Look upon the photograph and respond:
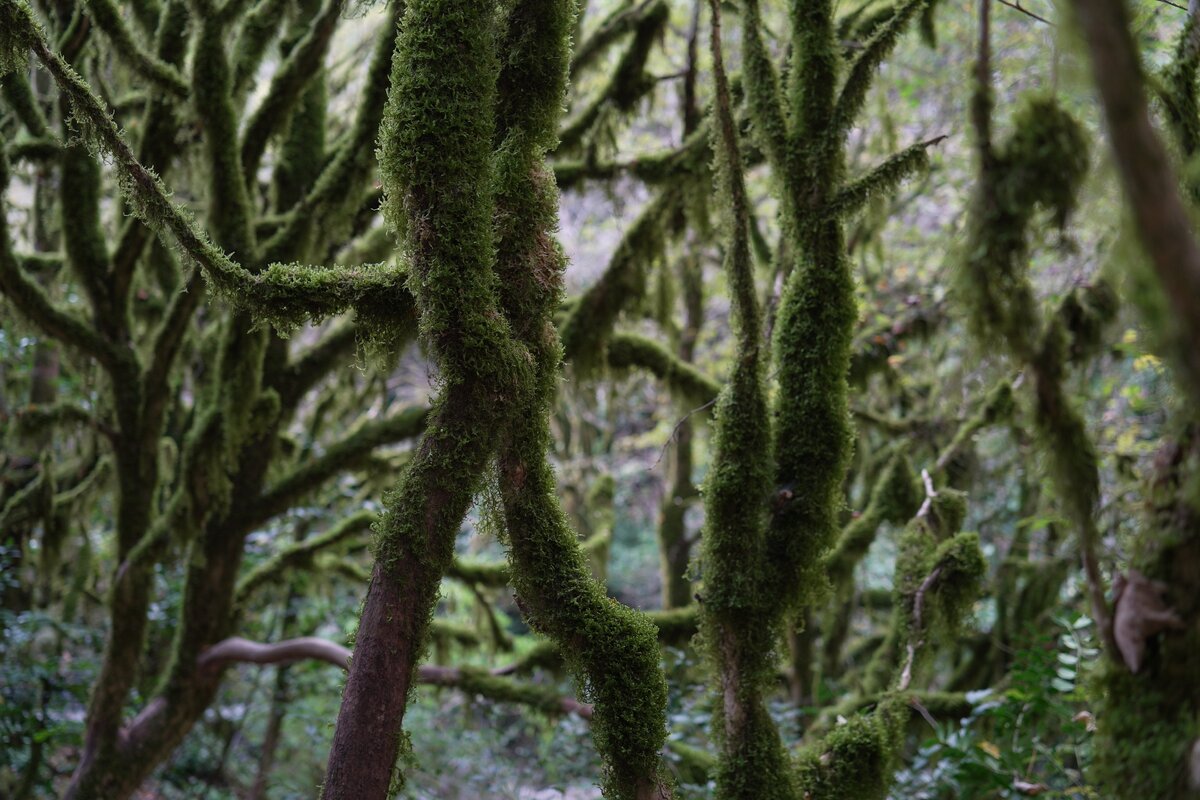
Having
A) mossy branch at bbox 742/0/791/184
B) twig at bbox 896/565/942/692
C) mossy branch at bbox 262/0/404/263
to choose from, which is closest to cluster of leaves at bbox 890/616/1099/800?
twig at bbox 896/565/942/692

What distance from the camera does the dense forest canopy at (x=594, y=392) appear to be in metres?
2.02

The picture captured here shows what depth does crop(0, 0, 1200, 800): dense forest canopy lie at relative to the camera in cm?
202

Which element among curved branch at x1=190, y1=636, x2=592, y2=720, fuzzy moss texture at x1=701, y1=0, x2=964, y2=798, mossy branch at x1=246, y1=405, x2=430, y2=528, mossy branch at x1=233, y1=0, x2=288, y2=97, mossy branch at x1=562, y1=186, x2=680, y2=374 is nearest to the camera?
fuzzy moss texture at x1=701, y1=0, x2=964, y2=798

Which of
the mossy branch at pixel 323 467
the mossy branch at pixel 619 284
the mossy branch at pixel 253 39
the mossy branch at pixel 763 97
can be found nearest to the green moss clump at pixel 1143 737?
the mossy branch at pixel 763 97

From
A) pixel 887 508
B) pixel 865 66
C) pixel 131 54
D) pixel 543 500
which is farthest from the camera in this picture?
pixel 887 508

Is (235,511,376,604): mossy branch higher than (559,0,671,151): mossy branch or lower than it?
lower

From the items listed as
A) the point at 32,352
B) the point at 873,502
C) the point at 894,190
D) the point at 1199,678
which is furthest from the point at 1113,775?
the point at 32,352

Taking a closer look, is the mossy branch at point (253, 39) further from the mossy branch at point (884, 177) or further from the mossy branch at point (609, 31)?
the mossy branch at point (884, 177)

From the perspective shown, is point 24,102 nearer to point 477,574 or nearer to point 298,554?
point 298,554

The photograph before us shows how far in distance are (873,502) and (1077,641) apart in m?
1.30

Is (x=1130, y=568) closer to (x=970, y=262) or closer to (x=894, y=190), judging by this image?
(x=970, y=262)

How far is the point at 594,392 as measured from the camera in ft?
20.4

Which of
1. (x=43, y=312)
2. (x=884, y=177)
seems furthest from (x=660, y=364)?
(x=43, y=312)

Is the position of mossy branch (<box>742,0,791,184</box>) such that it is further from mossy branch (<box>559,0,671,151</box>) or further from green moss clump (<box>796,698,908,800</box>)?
mossy branch (<box>559,0,671,151</box>)
